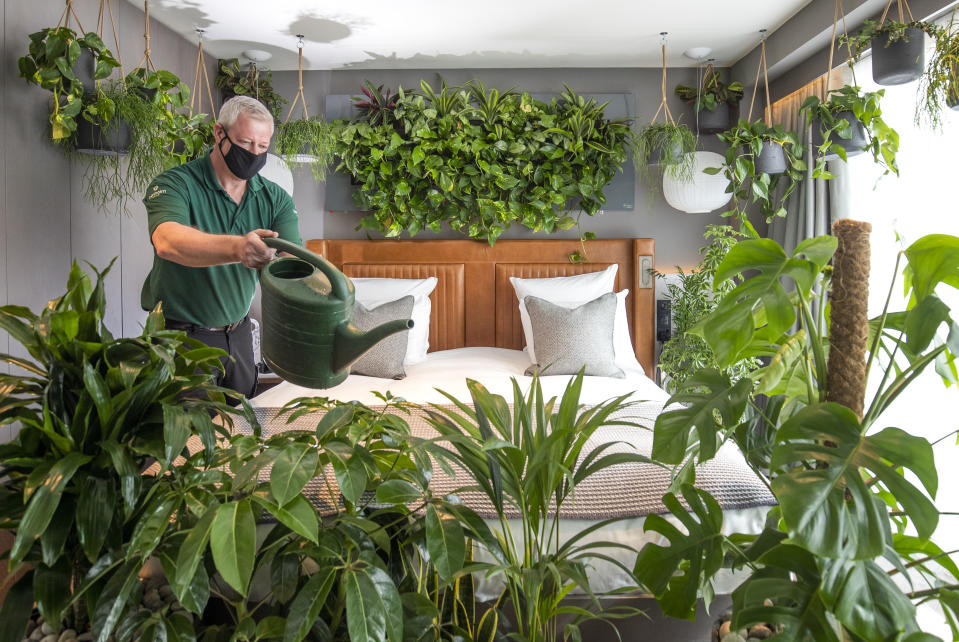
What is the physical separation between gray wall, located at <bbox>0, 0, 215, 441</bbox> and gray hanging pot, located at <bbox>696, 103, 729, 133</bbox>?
294 centimetres

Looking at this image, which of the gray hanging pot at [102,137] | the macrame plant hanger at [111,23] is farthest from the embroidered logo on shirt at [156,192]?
the macrame plant hanger at [111,23]

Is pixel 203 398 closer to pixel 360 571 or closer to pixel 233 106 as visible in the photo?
pixel 360 571

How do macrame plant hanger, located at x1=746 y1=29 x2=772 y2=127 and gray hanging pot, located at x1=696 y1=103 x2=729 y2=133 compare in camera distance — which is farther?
gray hanging pot, located at x1=696 y1=103 x2=729 y2=133

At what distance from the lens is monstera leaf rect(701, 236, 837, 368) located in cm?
102

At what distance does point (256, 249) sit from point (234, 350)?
135cm

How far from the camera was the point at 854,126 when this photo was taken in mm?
2896

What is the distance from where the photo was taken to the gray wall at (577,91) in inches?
161

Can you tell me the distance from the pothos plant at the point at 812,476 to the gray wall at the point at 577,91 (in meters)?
2.93

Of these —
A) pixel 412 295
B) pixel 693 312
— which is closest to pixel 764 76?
pixel 693 312

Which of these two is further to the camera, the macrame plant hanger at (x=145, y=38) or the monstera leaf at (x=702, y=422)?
the macrame plant hanger at (x=145, y=38)

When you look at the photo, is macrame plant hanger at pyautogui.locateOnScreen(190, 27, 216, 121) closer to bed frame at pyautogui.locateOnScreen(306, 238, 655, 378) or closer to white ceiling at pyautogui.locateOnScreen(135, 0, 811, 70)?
white ceiling at pyautogui.locateOnScreen(135, 0, 811, 70)

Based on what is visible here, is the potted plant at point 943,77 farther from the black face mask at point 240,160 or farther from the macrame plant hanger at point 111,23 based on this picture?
the macrame plant hanger at point 111,23

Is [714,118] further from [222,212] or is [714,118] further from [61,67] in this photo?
[61,67]

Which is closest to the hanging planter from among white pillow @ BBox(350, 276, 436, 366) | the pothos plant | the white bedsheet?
white pillow @ BBox(350, 276, 436, 366)
